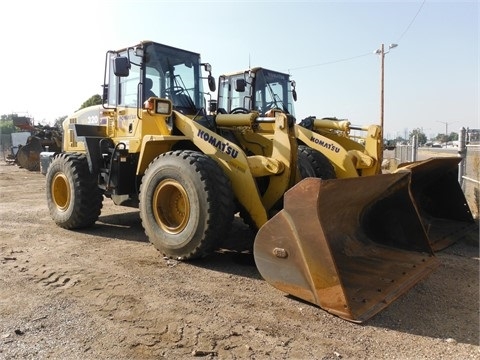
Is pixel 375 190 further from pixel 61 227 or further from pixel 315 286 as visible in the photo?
pixel 61 227

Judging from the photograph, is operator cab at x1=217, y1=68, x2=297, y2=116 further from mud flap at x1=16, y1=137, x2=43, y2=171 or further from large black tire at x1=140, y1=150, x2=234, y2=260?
mud flap at x1=16, y1=137, x2=43, y2=171

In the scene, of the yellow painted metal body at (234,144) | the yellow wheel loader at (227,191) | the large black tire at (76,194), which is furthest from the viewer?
the large black tire at (76,194)

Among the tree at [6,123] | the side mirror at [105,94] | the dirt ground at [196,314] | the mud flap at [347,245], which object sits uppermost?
the tree at [6,123]

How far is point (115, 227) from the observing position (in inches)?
286

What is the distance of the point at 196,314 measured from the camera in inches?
142

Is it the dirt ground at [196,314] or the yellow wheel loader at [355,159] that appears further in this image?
the yellow wheel loader at [355,159]

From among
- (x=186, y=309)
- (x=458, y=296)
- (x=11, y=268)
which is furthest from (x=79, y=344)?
(x=458, y=296)

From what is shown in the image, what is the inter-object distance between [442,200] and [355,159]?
184 centimetres

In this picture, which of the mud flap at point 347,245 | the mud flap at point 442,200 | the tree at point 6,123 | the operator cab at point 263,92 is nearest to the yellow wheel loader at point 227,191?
the mud flap at point 347,245

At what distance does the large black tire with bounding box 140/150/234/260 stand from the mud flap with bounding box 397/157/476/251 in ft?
10.0

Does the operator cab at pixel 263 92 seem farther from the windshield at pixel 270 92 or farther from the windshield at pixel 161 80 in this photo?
the windshield at pixel 161 80

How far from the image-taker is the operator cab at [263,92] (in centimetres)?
996

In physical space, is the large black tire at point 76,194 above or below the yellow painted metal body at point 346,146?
below

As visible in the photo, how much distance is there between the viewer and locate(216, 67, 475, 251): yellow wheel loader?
6.12 m
